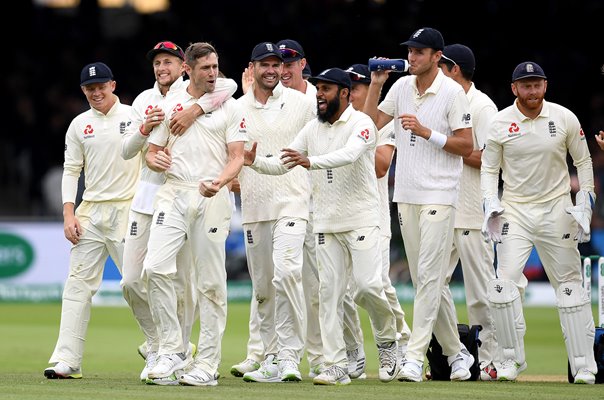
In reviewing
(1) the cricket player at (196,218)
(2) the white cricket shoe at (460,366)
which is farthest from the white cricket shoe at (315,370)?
(1) the cricket player at (196,218)

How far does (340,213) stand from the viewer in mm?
9078

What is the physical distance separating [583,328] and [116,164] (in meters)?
3.67

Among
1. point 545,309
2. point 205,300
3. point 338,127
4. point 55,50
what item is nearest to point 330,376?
point 205,300

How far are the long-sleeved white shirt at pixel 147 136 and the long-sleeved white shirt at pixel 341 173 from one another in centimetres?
53

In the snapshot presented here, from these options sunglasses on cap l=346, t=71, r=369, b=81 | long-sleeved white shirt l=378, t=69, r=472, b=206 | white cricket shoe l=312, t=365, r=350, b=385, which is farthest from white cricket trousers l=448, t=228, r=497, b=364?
white cricket shoe l=312, t=365, r=350, b=385

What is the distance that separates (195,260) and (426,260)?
1689mm

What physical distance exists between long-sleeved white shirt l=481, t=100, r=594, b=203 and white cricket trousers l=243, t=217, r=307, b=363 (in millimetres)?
1483

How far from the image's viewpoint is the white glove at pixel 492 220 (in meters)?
9.38

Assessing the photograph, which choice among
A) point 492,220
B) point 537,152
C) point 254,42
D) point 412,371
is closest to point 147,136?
point 412,371

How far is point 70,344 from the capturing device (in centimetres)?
953

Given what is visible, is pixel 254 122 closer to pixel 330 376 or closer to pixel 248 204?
pixel 248 204

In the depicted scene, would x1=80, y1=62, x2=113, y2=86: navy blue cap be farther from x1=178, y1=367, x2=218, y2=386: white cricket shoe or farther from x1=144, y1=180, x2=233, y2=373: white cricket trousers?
x1=178, y1=367, x2=218, y2=386: white cricket shoe

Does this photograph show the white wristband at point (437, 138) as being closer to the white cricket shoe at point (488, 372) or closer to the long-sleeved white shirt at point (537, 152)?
the long-sleeved white shirt at point (537, 152)

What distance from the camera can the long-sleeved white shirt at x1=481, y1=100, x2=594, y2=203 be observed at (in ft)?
31.1
